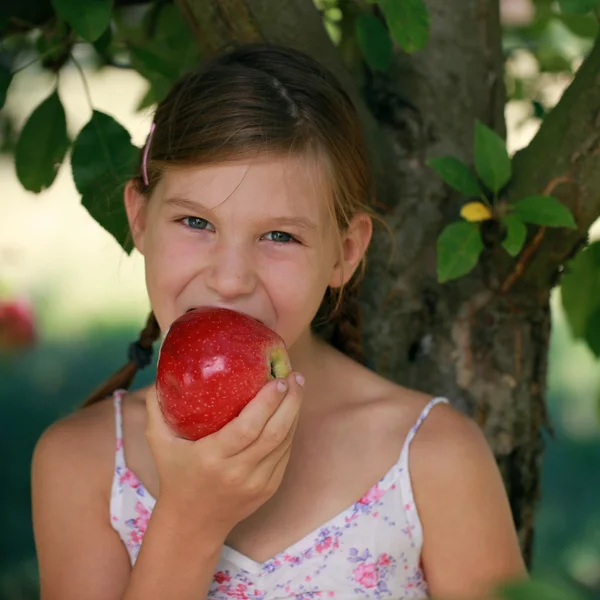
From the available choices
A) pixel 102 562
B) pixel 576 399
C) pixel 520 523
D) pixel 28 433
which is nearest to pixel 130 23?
pixel 102 562

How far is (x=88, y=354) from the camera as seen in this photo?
4.39 meters

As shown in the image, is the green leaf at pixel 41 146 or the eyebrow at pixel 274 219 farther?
the green leaf at pixel 41 146

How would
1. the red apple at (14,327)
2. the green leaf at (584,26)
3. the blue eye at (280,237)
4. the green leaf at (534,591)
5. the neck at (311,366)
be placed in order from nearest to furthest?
1. the green leaf at (534,591)
2. the blue eye at (280,237)
3. the neck at (311,366)
4. the green leaf at (584,26)
5. the red apple at (14,327)

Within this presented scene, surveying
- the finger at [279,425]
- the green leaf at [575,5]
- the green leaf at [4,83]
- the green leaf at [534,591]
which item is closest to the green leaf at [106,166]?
the green leaf at [4,83]

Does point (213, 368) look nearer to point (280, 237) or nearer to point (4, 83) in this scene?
point (280, 237)

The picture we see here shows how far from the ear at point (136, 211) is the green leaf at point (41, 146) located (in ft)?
0.56

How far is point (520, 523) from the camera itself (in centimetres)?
185

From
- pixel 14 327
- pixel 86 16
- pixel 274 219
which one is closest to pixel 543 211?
pixel 274 219

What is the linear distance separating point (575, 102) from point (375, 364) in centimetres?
59

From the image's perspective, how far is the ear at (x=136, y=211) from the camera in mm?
1597

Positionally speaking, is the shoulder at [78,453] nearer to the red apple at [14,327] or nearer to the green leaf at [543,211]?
the green leaf at [543,211]

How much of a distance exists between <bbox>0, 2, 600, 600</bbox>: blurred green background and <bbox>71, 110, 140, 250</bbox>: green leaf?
0.47 metres

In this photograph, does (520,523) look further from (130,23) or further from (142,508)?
(130,23)

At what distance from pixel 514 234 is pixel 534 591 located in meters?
1.09
